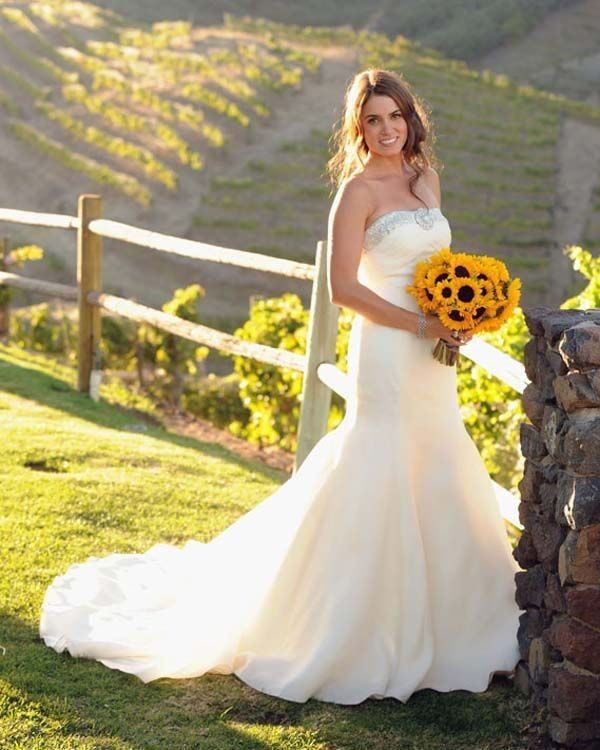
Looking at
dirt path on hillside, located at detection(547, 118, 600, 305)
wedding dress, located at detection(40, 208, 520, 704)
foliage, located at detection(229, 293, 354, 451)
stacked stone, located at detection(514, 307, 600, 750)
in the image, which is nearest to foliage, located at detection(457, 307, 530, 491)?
foliage, located at detection(229, 293, 354, 451)

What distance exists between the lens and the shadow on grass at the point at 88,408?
6.66 metres

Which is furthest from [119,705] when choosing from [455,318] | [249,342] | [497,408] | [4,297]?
[4,297]

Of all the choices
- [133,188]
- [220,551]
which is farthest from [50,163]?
[220,551]

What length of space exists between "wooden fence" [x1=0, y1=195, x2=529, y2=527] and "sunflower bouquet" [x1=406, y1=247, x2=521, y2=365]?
0.83ft

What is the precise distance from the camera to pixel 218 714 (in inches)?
122

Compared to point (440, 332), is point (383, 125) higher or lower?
higher

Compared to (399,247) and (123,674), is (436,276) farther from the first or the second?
(123,674)

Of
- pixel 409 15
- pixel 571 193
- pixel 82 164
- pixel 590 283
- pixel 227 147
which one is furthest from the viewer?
pixel 409 15

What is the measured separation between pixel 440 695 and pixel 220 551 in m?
0.91

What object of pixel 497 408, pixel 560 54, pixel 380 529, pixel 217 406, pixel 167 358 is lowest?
pixel 217 406

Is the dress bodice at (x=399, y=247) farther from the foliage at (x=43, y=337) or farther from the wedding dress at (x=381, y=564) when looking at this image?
the foliage at (x=43, y=337)

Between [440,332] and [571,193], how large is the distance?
33.8 metres

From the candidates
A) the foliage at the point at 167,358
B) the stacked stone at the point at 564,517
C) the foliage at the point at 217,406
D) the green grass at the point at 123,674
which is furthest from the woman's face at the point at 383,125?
the foliage at the point at 217,406

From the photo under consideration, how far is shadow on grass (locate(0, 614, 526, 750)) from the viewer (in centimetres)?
293
